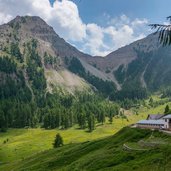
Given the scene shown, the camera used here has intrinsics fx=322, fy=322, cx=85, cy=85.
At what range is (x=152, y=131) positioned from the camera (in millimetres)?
79750

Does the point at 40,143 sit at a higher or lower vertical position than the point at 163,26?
lower

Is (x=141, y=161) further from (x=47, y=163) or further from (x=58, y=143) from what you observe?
(x=58, y=143)

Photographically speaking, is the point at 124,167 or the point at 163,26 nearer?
the point at 163,26

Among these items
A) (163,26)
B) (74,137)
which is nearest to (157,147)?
(163,26)

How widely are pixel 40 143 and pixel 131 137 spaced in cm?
9126

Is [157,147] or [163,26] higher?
[163,26]

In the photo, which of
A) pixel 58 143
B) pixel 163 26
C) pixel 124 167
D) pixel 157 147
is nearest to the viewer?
pixel 163 26

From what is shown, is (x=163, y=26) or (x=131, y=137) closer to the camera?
(x=163, y=26)

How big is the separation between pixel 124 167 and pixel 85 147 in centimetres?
4131

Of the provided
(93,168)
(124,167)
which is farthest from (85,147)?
(124,167)

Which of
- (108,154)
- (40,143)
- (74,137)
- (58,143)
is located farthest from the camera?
(74,137)

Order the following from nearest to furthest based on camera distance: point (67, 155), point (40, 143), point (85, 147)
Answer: point (67, 155)
point (85, 147)
point (40, 143)

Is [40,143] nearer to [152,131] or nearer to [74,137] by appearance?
Result: [74,137]

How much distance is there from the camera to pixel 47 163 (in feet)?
274
